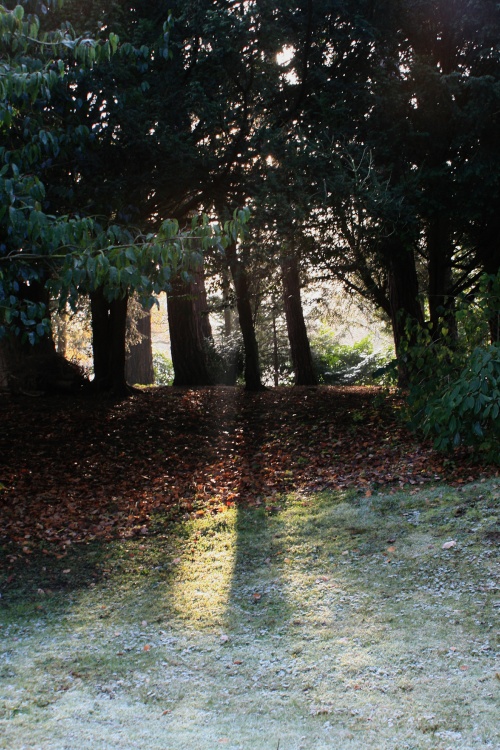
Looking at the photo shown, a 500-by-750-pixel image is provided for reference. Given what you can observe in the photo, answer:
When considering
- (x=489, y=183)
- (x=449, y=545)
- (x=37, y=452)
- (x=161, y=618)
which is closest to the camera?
(x=161, y=618)

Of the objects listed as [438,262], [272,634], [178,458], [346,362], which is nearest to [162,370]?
[346,362]

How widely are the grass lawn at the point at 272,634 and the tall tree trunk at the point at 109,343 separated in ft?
22.8

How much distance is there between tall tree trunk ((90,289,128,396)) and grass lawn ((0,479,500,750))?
6956 millimetres

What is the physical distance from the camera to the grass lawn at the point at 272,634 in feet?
11.4

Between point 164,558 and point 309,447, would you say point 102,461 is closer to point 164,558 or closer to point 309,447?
point 309,447

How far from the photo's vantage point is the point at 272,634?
180 inches

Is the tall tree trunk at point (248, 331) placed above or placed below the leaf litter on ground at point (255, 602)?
above

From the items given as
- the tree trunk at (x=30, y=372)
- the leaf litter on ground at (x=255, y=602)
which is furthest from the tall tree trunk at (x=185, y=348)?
the leaf litter on ground at (x=255, y=602)

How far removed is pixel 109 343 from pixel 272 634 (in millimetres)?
10021

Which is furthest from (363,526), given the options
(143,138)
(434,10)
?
(434,10)

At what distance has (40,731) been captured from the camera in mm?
3521

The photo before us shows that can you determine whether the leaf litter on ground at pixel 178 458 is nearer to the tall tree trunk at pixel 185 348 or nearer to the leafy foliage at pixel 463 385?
the leafy foliage at pixel 463 385

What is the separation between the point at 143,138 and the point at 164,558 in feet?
16.8

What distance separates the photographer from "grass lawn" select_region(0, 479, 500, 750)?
349 centimetres
